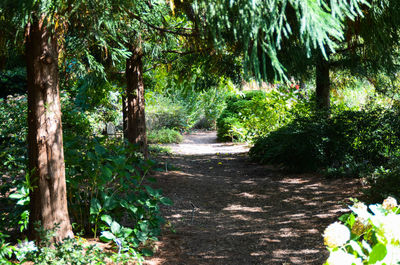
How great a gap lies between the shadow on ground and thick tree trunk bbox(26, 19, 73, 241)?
1015mm

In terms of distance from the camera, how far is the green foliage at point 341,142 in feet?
→ 22.1

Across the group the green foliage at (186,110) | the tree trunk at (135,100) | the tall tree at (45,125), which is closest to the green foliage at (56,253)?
the tall tree at (45,125)

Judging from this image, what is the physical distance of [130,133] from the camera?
23.3 ft

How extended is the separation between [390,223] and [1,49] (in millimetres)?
3170

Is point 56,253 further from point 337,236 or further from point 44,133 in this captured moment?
point 337,236

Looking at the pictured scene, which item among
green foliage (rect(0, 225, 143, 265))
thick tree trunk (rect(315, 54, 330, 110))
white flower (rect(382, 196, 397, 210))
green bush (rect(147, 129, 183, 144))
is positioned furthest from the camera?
green bush (rect(147, 129, 183, 144))

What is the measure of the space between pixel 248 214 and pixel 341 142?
113 inches

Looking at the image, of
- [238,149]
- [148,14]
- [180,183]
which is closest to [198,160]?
[238,149]

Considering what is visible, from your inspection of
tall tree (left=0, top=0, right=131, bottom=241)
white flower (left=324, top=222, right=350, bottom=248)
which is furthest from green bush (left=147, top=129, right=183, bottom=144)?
white flower (left=324, top=222, right=350, bottom=248)

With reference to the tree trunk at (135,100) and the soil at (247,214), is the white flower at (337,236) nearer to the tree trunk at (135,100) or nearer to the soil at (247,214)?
the soil at (247,214)

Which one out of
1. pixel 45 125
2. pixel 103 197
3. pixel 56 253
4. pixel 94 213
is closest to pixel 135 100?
pixel 103 197

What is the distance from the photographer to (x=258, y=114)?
41.6 ft

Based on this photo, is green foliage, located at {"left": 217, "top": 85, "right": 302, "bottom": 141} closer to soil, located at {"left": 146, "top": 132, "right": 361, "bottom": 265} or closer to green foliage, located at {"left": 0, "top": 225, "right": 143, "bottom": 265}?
soil, located at {"left": 146, "top": 132, "right": 361, "bottom": 265}

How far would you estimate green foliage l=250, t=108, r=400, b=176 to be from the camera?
22.1 feet
